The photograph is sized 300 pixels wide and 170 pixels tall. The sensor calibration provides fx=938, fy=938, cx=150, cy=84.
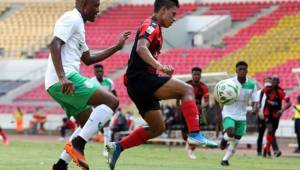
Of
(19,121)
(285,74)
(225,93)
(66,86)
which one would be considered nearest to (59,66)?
(66,86)

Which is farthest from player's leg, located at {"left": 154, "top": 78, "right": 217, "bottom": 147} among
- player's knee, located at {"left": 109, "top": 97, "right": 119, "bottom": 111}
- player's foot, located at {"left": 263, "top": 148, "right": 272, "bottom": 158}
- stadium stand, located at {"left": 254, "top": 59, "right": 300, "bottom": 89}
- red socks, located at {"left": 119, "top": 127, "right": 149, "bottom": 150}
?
stadium stand, located at {"left": 254, "top": 59, "right": 300, "bottom": 89}

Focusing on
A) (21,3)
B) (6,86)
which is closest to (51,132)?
(6,86)

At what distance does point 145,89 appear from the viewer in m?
12.3

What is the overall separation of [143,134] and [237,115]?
22.7ft

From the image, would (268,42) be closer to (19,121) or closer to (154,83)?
(19,121)

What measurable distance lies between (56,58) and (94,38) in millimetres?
35242

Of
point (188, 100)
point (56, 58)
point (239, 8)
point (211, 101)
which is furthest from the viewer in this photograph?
point (239, 8)

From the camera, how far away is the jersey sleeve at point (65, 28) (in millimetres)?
11430

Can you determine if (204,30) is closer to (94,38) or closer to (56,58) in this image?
(94,38)

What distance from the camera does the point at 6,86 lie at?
43656mm

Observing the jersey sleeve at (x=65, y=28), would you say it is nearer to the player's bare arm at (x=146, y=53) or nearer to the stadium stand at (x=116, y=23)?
the player's bare arm at (x=146, y=53)

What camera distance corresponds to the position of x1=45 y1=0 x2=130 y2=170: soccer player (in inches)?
445

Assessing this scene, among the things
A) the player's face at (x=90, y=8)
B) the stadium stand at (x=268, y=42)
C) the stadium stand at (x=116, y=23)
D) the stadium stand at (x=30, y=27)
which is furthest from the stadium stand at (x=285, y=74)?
the player's face at (x=90, y=8)

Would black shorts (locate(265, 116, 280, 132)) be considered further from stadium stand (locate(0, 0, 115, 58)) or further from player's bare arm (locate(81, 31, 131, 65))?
stadium stand (locate(0, 0, 115, 58))
